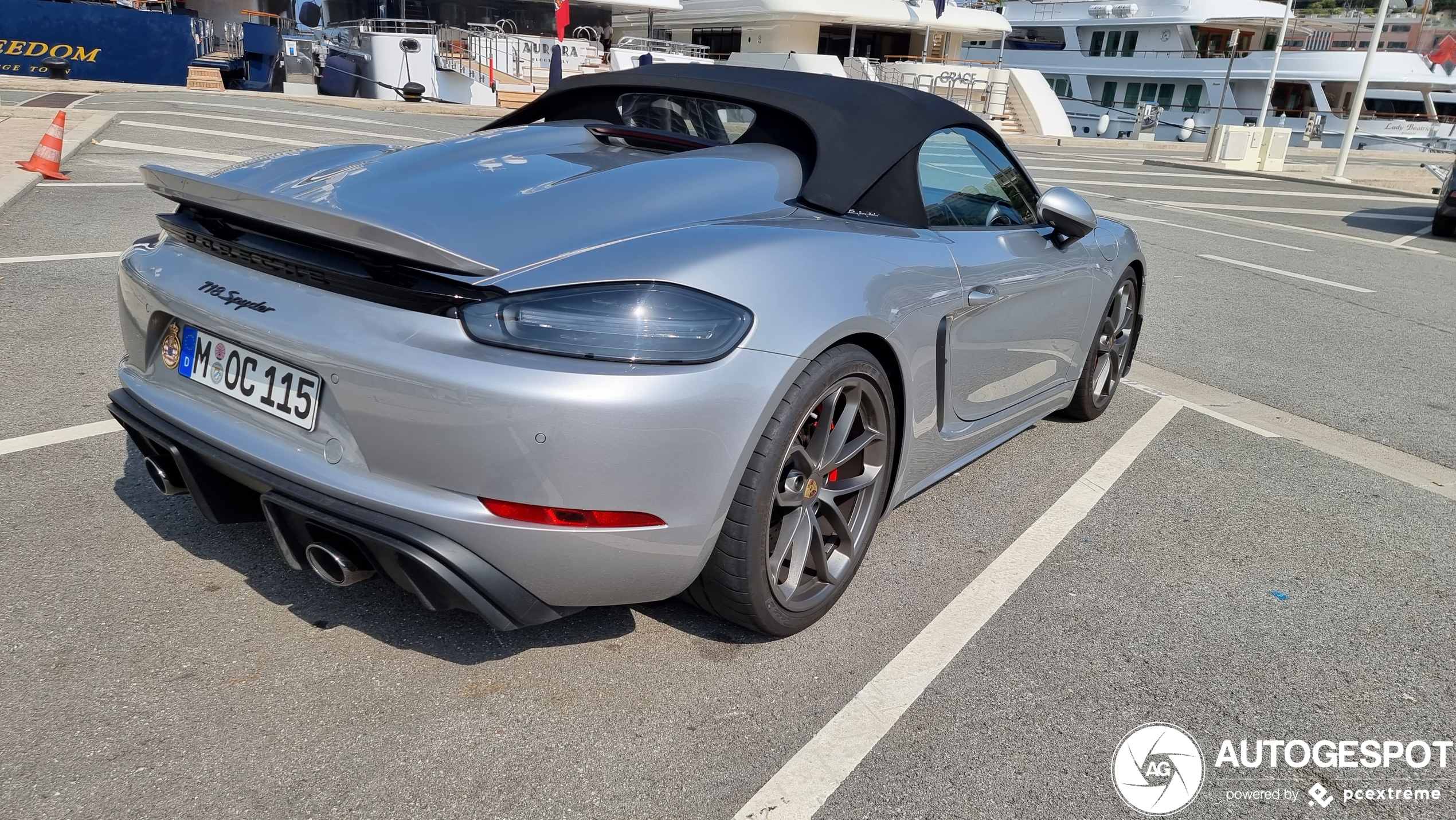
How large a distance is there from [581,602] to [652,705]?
1.04ft

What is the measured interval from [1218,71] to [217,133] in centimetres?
3872

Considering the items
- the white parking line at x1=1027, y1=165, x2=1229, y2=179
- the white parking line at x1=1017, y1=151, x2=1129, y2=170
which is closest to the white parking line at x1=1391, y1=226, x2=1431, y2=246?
the white parking line at x1=1027, y1=165, x2=1229, y2=179

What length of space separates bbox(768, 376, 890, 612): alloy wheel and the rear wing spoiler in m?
0.85

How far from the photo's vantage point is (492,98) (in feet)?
91.0

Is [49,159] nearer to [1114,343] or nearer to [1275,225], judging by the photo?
[1114,343]

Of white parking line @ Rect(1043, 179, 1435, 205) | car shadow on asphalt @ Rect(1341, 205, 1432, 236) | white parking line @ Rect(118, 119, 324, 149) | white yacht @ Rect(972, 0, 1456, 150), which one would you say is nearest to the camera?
white parking line @ Rect(118, 119, 324, 149)

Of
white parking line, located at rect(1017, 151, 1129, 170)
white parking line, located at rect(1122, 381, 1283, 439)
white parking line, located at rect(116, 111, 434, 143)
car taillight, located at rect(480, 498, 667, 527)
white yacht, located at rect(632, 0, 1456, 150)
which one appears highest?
white yacht, located at rect(632, 0, 1456, 150)

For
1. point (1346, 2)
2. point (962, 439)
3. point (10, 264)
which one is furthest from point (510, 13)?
point (1346, 2)

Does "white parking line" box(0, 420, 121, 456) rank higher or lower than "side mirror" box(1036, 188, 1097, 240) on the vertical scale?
lower

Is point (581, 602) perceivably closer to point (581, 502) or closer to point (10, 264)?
point (581, 502)

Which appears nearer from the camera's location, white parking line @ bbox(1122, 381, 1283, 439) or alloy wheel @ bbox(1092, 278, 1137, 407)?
alloy wheel @ bbox(1092, 278, 1137, 407)

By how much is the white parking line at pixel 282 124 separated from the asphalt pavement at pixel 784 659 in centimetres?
1079

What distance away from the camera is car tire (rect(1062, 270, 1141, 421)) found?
4445 mm

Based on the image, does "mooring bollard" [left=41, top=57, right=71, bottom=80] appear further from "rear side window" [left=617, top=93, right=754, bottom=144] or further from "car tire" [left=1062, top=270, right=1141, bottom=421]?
"car tire" [left=1062, top=270, right=1141, bottom=421]
